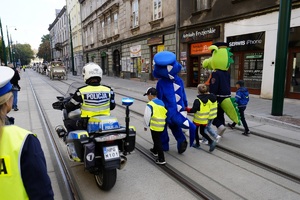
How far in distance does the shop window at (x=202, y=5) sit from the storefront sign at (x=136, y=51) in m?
7.55

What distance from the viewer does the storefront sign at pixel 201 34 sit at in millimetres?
12930

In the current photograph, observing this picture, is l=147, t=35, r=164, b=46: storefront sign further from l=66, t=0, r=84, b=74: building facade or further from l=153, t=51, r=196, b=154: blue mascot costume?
l=66, t=0, r=84, b=74: building facade

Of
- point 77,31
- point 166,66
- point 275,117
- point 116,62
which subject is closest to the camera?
point 166,66

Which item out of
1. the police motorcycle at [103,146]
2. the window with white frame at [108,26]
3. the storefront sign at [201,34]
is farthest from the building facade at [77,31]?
the police motorcycle at [103,146]

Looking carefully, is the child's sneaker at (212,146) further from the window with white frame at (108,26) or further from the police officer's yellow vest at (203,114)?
the window with white frame at (108,26)

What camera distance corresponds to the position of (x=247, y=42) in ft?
37.6

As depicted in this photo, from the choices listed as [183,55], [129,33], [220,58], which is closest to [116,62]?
[129,33]

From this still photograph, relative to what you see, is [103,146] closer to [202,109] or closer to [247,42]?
[202,109]

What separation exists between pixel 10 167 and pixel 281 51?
763 centimetres

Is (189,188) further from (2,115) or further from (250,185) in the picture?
(2,115)

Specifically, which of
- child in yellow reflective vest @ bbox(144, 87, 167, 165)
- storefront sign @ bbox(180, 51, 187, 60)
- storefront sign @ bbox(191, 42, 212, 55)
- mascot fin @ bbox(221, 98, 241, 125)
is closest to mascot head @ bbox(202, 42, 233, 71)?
mascot fin @ bbox(221, 98, 241, 125)

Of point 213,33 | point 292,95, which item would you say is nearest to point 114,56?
point 213,33

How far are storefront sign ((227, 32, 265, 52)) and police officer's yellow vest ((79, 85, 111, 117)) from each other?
30.6ft

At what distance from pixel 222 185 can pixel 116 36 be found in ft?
79.9
